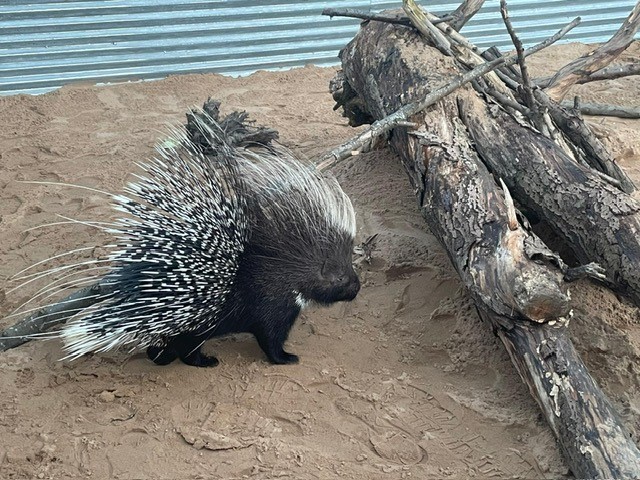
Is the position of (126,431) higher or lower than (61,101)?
lower

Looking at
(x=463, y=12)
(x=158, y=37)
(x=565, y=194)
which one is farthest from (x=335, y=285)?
(x=158, y=37)

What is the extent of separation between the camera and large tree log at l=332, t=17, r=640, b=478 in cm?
235

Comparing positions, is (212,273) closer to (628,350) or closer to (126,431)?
(126,431)

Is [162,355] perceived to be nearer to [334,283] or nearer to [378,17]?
[334,283]

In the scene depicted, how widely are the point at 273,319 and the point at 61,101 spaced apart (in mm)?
3565

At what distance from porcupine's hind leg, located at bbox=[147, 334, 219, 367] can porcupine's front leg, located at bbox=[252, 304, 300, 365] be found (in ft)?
0.77

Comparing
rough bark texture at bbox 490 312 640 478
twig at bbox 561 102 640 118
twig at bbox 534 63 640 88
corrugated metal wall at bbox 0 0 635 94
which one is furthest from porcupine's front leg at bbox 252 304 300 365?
corrugated metal wall at bbox 0 0 635 94

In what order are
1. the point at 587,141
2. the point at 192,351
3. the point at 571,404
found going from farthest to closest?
the point at 587,141 → the point at 192,351 → the point at 571,404

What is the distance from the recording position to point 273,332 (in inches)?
124

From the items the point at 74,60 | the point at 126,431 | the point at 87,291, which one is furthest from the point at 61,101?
the point at 126,431

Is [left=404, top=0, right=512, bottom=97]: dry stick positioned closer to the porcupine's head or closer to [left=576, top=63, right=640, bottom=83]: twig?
[left=576, top=63, right=640, bottom=83]: twig

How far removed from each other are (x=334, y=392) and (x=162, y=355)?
0.78 m

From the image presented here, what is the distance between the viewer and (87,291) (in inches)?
120

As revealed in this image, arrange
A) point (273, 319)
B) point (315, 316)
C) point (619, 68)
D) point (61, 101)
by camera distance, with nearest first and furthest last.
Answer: point (273, 319) < point (315, 316) < point (619, 68) < point (61, 101)
